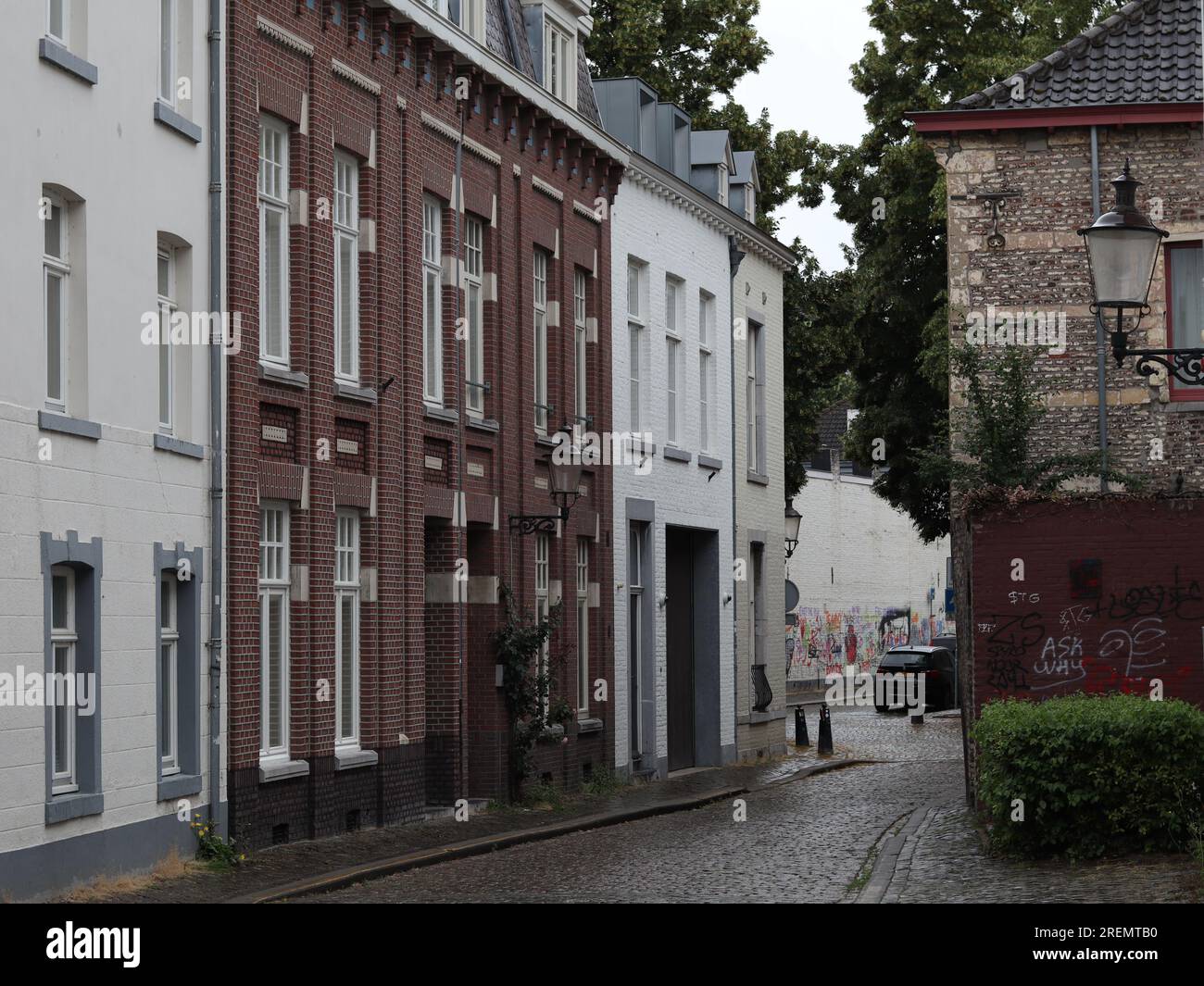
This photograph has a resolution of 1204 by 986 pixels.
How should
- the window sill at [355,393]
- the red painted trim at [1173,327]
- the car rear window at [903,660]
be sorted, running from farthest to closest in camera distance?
the car rear window at [903,660] → the red painted trim at [1173,327] → the window sill at [355,393]

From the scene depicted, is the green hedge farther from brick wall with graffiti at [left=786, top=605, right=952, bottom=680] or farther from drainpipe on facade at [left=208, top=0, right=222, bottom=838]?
brick wall with graffiti at [left=786, top=605, right=952, bottom=680]

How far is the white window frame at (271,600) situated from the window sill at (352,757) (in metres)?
0.80

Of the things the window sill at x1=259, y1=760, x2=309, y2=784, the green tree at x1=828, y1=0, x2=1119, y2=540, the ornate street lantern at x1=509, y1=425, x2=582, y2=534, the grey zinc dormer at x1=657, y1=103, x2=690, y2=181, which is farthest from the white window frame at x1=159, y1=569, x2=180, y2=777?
the green tree at x1=828, y1=0, x2=1119, y2=540

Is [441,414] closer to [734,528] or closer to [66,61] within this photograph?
[66,61]

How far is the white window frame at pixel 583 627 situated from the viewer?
2453 cm

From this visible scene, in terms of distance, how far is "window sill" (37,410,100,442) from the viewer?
13.0m

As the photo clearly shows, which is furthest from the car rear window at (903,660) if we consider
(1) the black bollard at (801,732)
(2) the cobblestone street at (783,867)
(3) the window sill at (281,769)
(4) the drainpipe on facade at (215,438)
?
(4) the drainpipe on facade at (215,438)

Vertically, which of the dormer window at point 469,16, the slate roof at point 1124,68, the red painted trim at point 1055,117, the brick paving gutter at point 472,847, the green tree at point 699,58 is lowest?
the brick paving gutter at point 472,847

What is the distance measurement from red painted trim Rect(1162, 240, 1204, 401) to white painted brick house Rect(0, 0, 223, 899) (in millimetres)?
10850

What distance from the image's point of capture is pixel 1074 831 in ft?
46.9

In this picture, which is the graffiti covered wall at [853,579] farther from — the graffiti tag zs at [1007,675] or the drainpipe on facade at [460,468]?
the graffiti tag zs at [1007,675]

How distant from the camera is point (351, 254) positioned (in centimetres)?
1858

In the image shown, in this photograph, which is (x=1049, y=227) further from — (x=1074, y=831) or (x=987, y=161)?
(x=1074, y=831)

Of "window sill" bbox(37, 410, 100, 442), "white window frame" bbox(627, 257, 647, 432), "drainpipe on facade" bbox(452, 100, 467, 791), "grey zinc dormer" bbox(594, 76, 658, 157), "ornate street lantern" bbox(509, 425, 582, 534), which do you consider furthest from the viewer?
"grey zinc dormer" bbox(594, 76, 658, 157)
